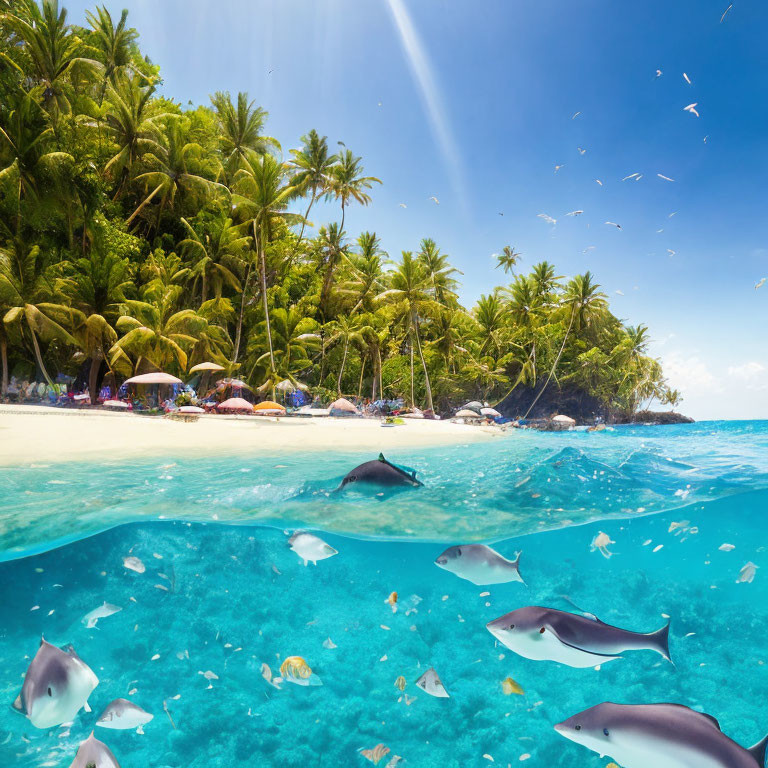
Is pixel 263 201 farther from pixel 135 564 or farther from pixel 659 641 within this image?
pixel 659 641

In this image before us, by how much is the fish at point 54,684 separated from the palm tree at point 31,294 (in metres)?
24.3

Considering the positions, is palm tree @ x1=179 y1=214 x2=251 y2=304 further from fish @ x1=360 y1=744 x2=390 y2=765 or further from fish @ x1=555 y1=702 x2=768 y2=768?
fish @ x1=555 y1=702 x2=768 y2=768

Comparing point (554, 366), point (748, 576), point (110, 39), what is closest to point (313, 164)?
point (110, 39)

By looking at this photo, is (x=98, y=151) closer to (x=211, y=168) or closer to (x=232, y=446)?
(x=211, y=168)

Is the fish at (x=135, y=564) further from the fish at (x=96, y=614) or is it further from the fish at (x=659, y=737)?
the fish at (x=659, y=737)

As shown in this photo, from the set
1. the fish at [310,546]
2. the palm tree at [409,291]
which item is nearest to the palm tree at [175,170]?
the palm tree at [409,291]

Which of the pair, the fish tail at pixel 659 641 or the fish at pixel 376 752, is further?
the fish at pixel 376 752

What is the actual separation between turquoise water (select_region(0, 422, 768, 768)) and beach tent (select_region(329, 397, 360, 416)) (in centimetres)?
1755

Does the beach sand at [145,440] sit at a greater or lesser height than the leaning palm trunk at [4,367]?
lesser

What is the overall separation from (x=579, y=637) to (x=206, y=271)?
3182 centimetres

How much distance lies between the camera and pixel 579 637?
3229mm

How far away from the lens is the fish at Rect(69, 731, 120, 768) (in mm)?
2717

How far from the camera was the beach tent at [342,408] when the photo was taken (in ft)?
87.8

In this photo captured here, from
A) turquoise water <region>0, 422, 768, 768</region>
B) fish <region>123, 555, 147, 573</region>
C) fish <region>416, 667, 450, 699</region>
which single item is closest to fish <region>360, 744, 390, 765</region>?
turquoise water <region>0, 422, 768, 768</region>
